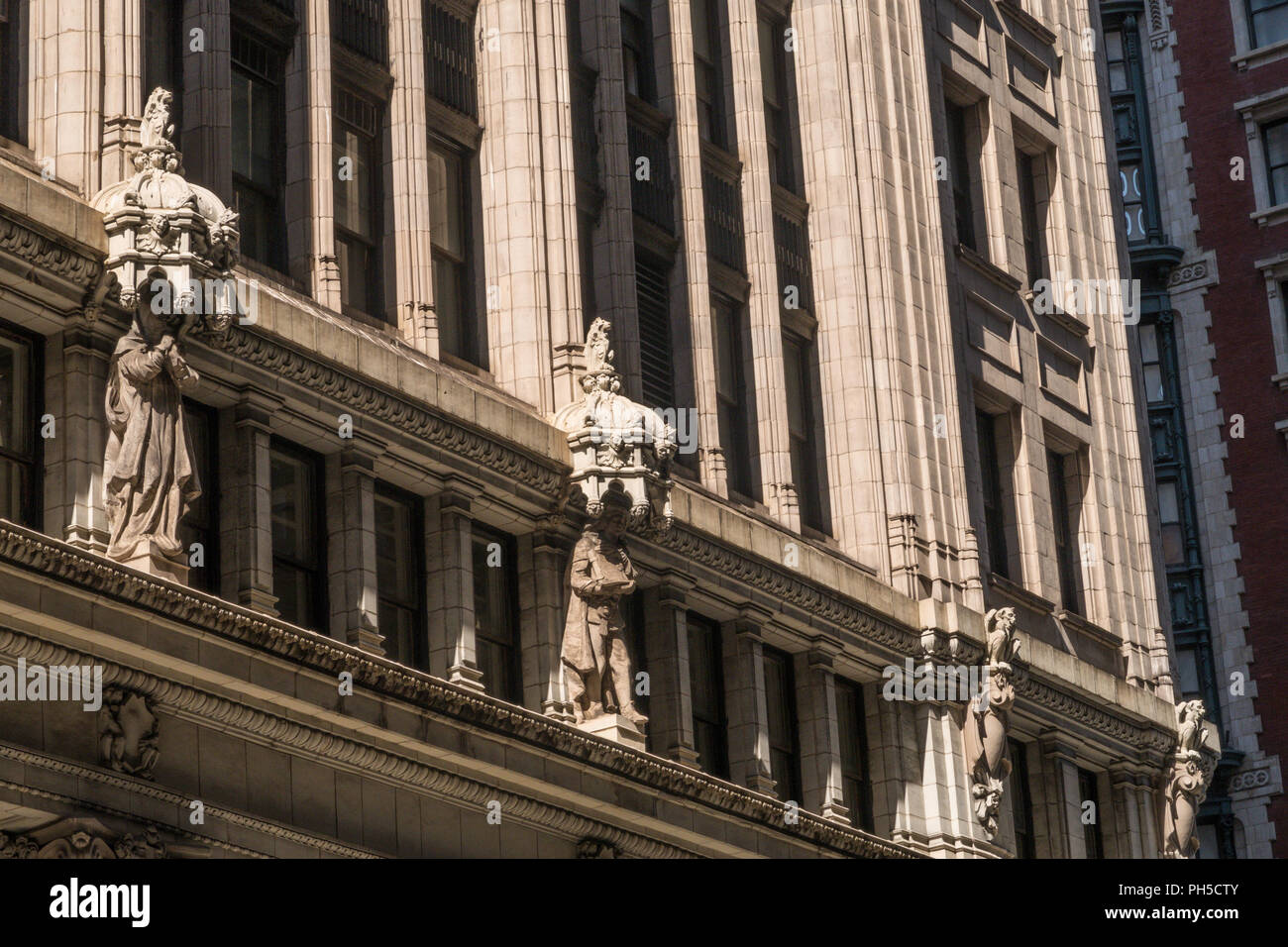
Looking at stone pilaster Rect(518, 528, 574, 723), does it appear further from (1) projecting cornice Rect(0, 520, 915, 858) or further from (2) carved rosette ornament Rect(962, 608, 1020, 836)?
(2) carved rosette ornament Rect(962, 608, 1020, 836)

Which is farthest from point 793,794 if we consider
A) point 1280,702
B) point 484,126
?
point 1280,702

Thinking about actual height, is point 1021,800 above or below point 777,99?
below

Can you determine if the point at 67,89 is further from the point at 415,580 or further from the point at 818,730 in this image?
the point at 818,730

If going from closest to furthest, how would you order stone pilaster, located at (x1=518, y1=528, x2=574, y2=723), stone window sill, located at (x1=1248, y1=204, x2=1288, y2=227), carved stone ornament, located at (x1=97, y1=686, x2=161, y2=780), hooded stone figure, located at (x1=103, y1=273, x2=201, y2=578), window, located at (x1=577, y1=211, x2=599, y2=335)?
carved stone ornament, located at (x1=97, y1=686, x2=161, y2=780), hooded stone figure, located at (x1=103, y1=273, x2=201, y2=578), stone pilaster, located at (x1=518, y1=528, x2=574, y2=723), window, located at (x1=577, y1=211, x2=599, y2=335), stone window sill, located at (x1=1248, y1=204, x2=1288, y2=227)

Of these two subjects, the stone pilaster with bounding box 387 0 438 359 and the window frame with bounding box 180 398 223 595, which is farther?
the stone pilaster with bounding box 387 0 438 359

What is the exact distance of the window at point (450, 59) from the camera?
34875 millimetres

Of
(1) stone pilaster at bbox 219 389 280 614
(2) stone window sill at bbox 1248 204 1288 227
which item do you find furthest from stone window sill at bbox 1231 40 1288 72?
(1) stone pilaster at bbox 219 389 280 614

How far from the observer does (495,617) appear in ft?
108

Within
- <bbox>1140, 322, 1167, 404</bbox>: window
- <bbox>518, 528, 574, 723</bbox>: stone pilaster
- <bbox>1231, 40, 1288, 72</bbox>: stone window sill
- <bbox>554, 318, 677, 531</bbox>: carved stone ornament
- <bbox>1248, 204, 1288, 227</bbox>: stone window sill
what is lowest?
<bbox>518, 528, 574, 723</bbox>: stone pilaster

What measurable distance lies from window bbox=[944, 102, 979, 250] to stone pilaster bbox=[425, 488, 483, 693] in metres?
18.7

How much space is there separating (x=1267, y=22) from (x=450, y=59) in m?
42.5

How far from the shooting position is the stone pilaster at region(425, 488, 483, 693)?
3098cm

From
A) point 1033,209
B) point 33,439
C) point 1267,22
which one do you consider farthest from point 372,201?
point 1267,22

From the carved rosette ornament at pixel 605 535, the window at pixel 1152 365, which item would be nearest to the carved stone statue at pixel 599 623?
the carved rosette ornament at pixel 605 535
